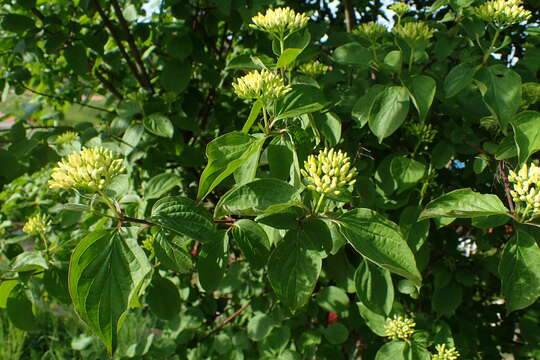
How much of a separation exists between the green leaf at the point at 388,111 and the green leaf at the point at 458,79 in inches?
3.6

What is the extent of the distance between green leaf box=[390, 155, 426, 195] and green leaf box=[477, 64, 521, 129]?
8.3 inches

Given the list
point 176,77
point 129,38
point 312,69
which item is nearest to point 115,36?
point 129,38

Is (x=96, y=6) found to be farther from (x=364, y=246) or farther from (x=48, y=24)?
(x=364, y=246)

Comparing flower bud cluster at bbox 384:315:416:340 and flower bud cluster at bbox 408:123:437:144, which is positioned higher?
flower bud cluster at bbox 408:123:437:144

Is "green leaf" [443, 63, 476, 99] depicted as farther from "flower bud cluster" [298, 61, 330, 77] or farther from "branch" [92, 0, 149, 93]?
"branch" [92, 0, 149, 93]

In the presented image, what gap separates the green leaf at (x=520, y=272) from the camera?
776 millimetres

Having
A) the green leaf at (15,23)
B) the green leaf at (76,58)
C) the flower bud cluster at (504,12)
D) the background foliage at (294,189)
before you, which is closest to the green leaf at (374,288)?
the background foliage at (294,189)

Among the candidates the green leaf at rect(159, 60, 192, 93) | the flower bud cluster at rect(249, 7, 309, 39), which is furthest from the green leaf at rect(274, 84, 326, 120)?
the green leaf at rect(159, 60, 192, 93)

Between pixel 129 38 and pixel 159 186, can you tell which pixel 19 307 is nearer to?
pixel 159 186

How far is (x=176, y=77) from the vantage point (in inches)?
58.8

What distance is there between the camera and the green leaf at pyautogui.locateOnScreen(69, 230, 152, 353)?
66 centimetres

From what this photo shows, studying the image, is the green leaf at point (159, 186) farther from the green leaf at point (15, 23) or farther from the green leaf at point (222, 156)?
the green leaf at point (15, 23)

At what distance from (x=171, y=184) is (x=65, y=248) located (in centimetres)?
30

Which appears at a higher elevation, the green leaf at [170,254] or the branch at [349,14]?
the branch at [349,14]
